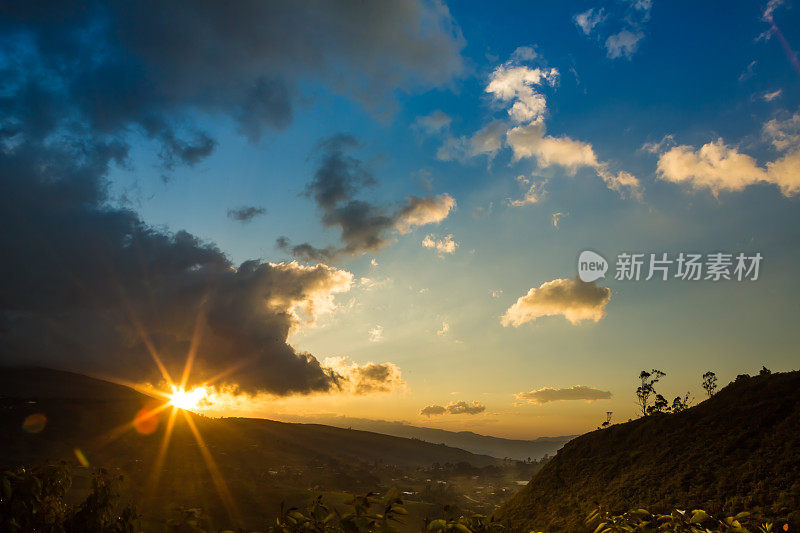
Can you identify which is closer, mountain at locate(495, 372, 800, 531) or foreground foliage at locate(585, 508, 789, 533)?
foreground foliage at locate(585, 508, 789, 533)

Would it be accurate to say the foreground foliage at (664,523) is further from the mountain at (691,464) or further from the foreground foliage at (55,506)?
the mountain at (691,464)

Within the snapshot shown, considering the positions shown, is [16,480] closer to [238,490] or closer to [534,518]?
[534,518]

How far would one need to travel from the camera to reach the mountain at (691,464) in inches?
2195

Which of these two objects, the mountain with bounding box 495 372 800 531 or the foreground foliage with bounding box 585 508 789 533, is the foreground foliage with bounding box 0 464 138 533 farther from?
the mountain with bounding box 495 372 800 531

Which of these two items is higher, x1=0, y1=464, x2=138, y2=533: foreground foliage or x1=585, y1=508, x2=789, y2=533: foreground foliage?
x1=585, y1=508, x2=789, y2=533: foreground foliage

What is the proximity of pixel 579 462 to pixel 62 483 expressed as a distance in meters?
109

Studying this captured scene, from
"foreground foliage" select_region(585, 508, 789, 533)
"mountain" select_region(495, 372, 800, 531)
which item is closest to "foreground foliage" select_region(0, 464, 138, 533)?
"foreground foliage" select_region(585, 508, 789, 533)

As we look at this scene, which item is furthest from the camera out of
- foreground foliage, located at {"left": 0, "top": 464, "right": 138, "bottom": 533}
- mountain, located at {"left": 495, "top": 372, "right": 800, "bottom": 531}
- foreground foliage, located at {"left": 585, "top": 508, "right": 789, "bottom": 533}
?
mountain, located at {"left": 495, "top": 372, "right": 800, "bottom": 531}

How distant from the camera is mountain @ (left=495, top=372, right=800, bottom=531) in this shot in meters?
55.8

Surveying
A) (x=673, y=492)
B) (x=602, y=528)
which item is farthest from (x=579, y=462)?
(x=602, y=528)

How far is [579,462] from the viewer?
9556 centimetres

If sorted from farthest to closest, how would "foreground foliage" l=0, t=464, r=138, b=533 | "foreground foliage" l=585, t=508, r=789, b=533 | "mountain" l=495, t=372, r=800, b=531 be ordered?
1. "mountain" l=495, t=372, r=800, b=531
2. "foreground foliage" l=0, t=464, r=138, b=533
3. "foreground foliage" l=585, t=508, r=789, b=533

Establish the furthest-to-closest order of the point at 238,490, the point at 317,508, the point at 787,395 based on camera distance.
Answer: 1. the point at 238,490
2. the point at 787,395
3. the point at 317,508

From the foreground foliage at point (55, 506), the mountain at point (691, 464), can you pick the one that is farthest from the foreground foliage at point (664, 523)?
the mountain at point (691, 464)
